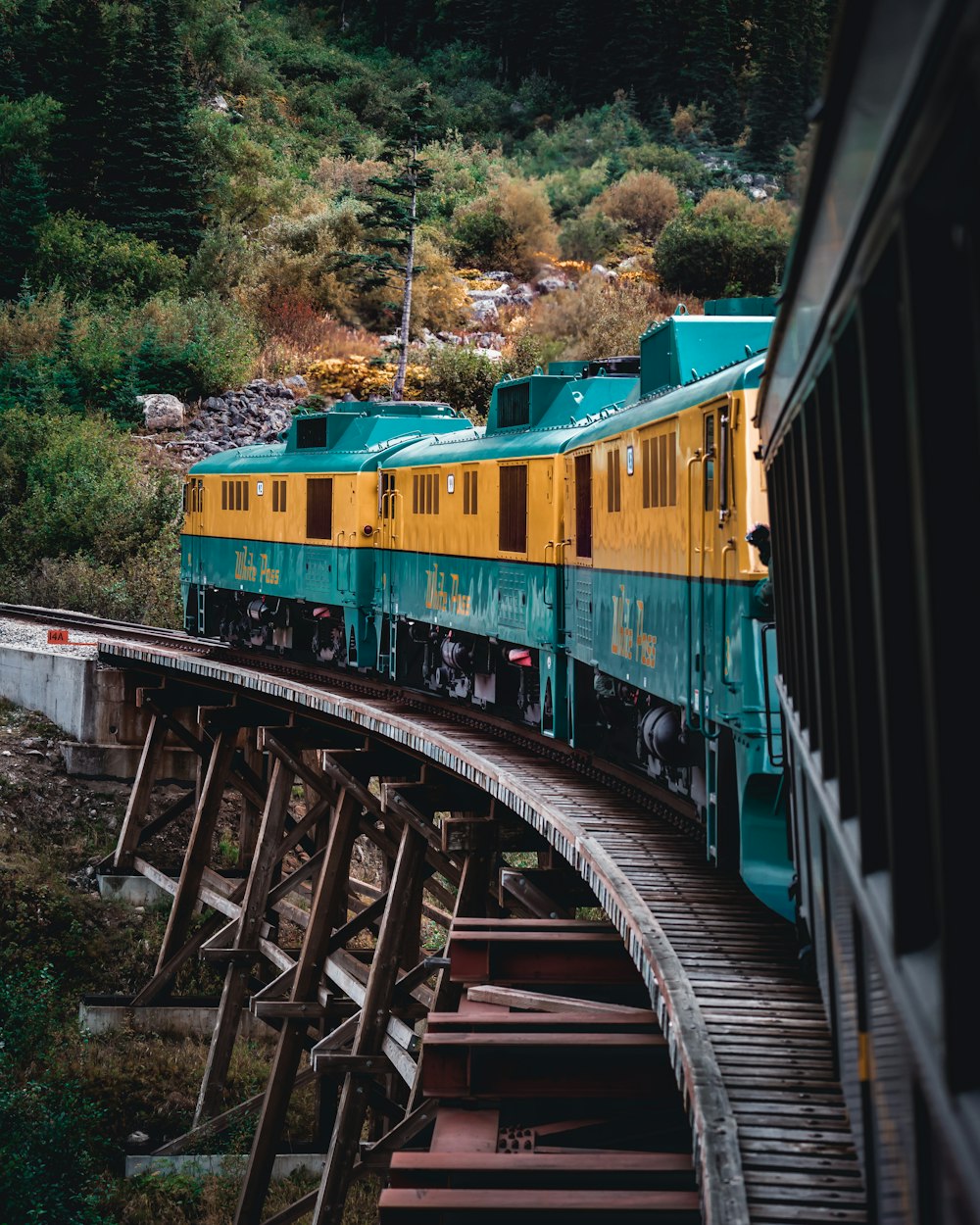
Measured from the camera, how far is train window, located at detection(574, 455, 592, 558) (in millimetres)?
11789

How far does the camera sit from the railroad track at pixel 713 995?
15.1 feet

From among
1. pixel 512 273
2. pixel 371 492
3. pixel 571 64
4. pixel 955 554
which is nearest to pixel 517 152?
pixel 571 64

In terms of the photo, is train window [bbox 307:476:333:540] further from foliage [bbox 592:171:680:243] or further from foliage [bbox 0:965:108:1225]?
foliage [bbox 592:171:680:243]

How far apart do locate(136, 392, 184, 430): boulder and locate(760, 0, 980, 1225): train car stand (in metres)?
36.6

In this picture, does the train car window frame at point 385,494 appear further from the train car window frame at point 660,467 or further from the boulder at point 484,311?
the boulder at point 484,311

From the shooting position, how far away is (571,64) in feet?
206

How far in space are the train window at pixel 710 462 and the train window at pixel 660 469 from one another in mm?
689

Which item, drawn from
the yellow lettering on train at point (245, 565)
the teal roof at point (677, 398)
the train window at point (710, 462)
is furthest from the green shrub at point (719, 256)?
the train window at point (710, 462)

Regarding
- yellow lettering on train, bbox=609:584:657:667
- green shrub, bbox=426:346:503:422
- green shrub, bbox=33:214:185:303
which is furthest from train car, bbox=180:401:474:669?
green shrub, bbox=33:214:185:303

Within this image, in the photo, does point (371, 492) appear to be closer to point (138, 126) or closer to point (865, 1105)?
point (865, 1105)

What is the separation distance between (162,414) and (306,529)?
20.8 meters

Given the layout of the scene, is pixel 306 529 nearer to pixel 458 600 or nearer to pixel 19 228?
pixel 458 600

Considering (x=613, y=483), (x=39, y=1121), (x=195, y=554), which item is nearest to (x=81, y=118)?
(x=195, y=554)

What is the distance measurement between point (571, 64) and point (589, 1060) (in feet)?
201
